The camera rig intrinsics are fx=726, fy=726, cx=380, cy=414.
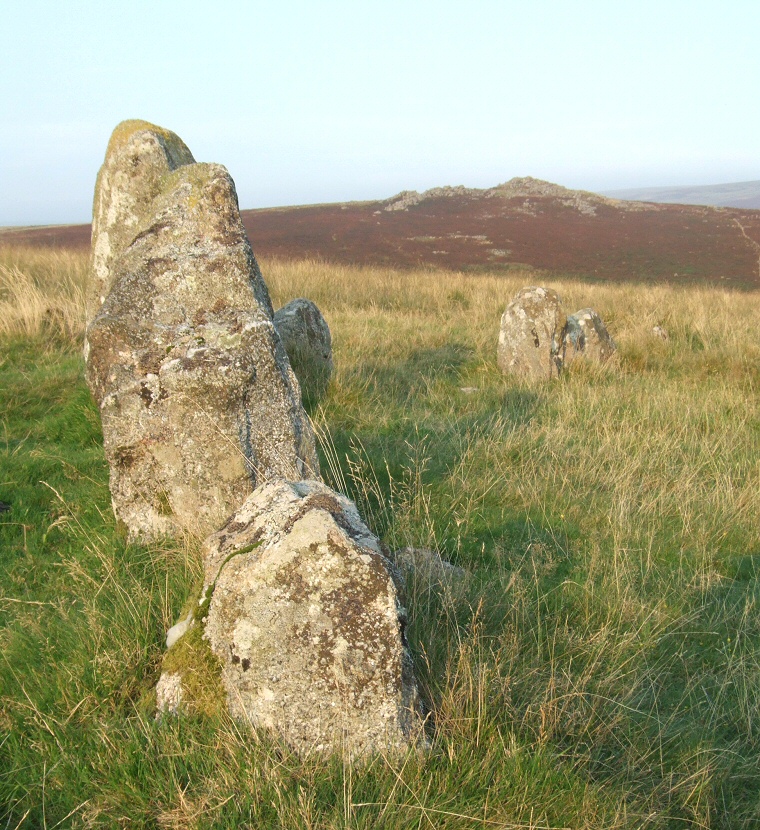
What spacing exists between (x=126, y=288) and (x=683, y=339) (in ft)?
30.5

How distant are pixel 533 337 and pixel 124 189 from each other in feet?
16.4

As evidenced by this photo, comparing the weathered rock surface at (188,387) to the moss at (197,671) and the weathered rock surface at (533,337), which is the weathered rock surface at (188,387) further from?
the weathered rock surface at (533,337)

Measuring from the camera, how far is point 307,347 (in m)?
7.55

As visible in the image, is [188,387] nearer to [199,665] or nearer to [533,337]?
[199,665]

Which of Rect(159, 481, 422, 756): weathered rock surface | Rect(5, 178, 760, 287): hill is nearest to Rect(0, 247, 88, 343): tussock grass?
Rect(159, 481, 422, 756): weathered rock surface

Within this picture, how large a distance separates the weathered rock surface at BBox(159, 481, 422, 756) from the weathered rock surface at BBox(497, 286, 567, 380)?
22.0 feet

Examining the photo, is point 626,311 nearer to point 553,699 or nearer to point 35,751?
point 553,699

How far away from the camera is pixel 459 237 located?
3139 centimetres

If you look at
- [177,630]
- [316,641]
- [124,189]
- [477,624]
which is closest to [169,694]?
[177,630]

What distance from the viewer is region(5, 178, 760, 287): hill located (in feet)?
84.5

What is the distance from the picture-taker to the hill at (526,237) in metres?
25.8

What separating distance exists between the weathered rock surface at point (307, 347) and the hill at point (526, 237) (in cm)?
1545

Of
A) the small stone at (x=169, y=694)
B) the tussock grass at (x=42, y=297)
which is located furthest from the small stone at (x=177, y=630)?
the tussock grass at (x=42, y=297)

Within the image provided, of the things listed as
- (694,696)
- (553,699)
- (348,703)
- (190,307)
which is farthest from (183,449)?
(694,696)
